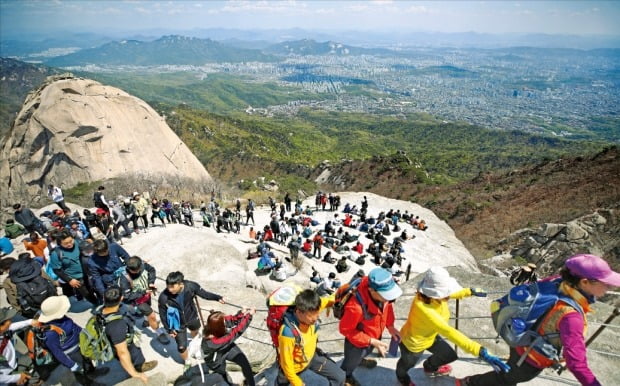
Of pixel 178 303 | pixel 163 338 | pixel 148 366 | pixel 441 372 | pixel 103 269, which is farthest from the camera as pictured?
pixel 163 338

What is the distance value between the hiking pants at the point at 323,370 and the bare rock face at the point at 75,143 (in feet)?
90.9

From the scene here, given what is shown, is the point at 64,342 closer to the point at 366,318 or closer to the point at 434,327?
the point at 366,318

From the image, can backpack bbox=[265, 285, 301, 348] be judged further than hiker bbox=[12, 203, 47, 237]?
No

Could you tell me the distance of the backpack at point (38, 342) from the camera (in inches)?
158

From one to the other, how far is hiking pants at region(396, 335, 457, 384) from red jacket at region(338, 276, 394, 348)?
0.51 metres

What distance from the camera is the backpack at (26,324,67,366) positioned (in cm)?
401

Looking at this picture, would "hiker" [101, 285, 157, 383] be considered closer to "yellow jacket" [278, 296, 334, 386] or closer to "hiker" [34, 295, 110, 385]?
"hiker" [34, 295, 110, 385]

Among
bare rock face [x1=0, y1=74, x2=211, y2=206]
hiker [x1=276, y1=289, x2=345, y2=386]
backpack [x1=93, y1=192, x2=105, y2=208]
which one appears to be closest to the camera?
hiker [x1=276, y1=289, x2=345, y2=386]

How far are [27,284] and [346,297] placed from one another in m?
5.12

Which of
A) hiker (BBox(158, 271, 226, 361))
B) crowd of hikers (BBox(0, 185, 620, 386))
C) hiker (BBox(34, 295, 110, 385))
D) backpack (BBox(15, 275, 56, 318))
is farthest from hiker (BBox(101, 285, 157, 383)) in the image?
backpack (BBox(15, 275, 56, 318))

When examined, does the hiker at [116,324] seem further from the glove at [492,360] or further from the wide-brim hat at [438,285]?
the glove at [492,360]

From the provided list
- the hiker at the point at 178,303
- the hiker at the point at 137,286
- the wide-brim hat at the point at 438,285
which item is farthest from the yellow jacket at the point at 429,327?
the hiker at the point at 137,286

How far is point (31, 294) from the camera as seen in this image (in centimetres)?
511

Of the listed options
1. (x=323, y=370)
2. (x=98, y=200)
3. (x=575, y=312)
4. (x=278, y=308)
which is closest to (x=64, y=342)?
(x=278, y=308)
